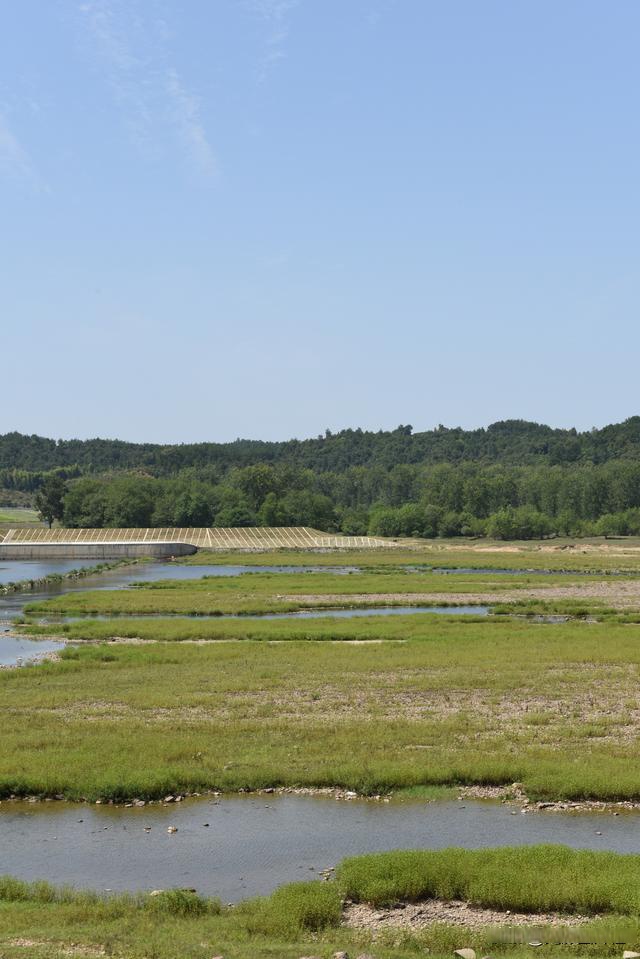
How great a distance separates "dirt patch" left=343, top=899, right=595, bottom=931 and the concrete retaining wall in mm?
138017

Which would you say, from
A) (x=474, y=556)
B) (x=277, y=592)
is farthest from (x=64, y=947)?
(x=474, y=556)

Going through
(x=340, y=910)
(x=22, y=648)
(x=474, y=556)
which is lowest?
(x=340, y=910)

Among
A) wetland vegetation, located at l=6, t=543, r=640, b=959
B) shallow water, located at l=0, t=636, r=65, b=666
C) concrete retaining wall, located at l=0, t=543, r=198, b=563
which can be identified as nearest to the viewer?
wetland vegetation, located at l=6, t=543, r=640, b=959

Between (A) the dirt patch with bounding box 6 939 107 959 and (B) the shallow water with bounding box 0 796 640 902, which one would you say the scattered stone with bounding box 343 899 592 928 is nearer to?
(B) the shallow water with bounding box 0 796 640 902

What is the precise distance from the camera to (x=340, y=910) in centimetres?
1669

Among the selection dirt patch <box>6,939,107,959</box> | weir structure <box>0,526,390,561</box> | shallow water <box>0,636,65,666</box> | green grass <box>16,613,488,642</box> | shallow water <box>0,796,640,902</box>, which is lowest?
shallow water <box>0,796,640,902</box>

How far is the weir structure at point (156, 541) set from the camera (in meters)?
154

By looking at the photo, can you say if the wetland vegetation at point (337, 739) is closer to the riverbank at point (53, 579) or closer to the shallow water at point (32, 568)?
the riverbank at point (53, 579)

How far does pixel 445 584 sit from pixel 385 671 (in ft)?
156

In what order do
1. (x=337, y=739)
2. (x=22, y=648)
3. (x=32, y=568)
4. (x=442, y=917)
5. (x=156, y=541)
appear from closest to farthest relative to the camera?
1. (x=442, y=917)
2. (x=337, y=739)
3. (x=22, y=648)
4. (x=32, y=568)
5. (x=156, y=541)

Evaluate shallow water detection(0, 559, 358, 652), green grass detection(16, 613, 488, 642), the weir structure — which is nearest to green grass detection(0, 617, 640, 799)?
green grass detection(16, 613, 488, 642)

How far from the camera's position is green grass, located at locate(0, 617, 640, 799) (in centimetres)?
2383

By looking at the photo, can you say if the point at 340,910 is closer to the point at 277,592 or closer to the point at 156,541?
the point at 277,592

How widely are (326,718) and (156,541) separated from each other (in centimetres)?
13482
